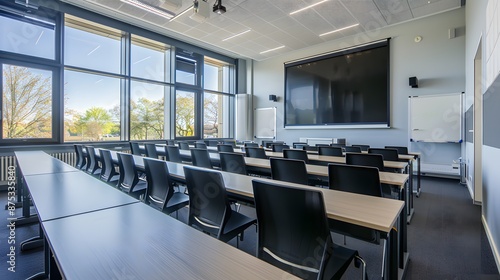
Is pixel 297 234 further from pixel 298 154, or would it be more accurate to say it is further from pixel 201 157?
pixel 201 157

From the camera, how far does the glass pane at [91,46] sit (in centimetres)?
547

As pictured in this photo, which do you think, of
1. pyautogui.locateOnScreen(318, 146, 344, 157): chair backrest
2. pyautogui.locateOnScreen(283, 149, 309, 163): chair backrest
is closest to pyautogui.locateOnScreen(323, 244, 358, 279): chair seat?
pyautogui.locateOnScreen(283, 149, 309, 163): chair backrest

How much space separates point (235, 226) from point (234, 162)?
1.35 meters

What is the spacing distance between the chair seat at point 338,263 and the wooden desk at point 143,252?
2.02 feet

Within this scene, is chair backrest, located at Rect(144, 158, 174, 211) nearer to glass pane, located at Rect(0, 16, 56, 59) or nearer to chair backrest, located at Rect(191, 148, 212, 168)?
chair backrest, located at Rect(191, 148, 212, 168)

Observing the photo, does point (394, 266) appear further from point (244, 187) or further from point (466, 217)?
point (466, 217)

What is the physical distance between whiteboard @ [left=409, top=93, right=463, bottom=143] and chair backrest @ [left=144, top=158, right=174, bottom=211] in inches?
227

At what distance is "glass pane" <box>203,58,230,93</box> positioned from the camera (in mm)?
8430

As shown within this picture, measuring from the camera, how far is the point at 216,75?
880 cm

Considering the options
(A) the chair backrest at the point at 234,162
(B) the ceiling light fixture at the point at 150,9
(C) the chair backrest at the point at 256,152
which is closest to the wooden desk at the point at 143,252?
(A) the chair backrest at the point at 234,162

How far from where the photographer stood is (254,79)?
29.8ft

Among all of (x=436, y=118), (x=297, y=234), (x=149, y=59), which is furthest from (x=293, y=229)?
(x=149, y=59)

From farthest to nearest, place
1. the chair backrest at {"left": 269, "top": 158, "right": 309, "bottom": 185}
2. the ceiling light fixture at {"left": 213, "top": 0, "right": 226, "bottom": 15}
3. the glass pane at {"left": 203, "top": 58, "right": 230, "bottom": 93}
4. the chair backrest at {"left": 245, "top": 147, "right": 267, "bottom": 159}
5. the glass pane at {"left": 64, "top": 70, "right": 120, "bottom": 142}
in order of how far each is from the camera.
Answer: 1. the glass pane at {"left": 203, "top": 58, "right": 230, "bottom": 93}
2. the glass pane at {"left": 64, "top": 70, "right": 120, "bottom": 142}
3. the ceiling light fixture at {"left": 213, "top": 0, "right": 226, "bottom": 15}
4. the chair backrest at {"left": 245, "top": 147, "right": 267, "bottom": 159}
5. the chair backrest at {"left": 269, "top": 158, "right": 309, "bottom": 185}

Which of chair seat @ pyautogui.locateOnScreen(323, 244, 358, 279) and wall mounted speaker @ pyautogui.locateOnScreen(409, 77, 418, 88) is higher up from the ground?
wall mounted speaker @ pyautogui.locateOnScreen(409, 77, 418, 88)
